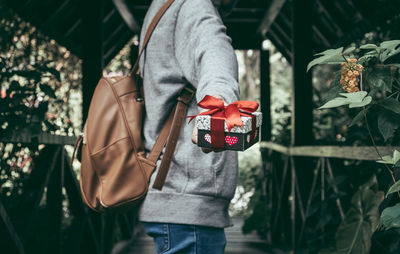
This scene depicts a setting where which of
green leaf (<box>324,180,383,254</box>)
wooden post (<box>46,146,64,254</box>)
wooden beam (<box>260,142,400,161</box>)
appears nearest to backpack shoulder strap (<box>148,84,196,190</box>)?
wooden beam (<box>260,142,400,161</box>)

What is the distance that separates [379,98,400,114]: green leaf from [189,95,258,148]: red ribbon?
41cm

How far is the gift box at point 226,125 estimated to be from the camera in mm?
1022

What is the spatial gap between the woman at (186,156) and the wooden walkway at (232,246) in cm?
368

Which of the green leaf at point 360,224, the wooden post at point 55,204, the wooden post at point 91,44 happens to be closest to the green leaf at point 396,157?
the green leaf at point 360,224

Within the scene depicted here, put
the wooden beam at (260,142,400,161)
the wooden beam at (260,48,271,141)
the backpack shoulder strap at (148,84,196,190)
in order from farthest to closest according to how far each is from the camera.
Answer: the wooden beam at (260,48,271,141), the wooden beam at (260,142,400,161), the backpack shoulder strap at (148,84,196,190)

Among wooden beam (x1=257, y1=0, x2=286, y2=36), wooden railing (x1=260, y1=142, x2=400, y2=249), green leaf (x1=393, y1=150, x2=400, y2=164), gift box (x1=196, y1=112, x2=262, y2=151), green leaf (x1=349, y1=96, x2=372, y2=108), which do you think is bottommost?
wooden railing (x1=260, y1=142, x2=400, y2=249)

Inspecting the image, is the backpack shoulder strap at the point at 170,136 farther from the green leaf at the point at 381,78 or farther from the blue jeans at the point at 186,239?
the green leaf at the point at 381,78

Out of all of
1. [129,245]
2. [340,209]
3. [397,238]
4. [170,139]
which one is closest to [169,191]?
[170,139]

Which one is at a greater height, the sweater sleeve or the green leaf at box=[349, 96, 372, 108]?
the sweater sleeve

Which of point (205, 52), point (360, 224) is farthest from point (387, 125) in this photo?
point (360, 224)

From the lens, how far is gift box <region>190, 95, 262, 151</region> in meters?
1.02

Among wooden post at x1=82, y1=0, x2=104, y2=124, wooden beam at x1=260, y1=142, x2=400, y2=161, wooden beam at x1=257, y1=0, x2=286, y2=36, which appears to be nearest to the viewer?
wooden beam at x1=260, y1=142, x2=400, y2=161

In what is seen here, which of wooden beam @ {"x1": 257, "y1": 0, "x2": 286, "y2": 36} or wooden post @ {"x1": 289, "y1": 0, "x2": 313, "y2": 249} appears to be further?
wooden beam @ {"x1": 257, "y1": 0, "x2": 286, "y2": 36}

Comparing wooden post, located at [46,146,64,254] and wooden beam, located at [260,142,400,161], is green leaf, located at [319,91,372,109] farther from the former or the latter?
wooden post, located at [46,146,64,254]
